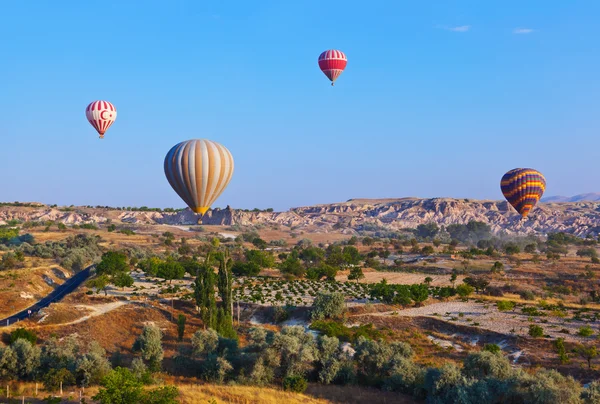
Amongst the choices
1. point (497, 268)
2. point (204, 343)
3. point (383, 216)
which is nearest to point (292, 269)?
point (497, 268)

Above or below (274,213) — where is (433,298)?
below

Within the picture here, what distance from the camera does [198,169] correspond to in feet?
125

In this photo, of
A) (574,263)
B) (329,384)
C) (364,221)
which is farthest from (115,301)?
(364,221)

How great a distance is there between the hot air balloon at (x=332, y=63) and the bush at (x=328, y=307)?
29.0 m

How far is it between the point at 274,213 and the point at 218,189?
13818cm

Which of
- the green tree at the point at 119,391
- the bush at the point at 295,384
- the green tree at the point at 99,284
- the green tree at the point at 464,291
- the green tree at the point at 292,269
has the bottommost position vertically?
the bush at the point at 295,384

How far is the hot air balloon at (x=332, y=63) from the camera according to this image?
200 ft

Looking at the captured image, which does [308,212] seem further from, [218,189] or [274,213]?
[218,189]

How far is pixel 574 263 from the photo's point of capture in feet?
250

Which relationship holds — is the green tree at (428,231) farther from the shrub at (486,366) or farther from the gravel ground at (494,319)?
the shrub at (486,366)

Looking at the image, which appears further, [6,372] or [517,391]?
[6,372]

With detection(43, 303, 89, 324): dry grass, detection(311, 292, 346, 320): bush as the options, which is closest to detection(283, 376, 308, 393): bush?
detection(311, 292, 346, 320): bush

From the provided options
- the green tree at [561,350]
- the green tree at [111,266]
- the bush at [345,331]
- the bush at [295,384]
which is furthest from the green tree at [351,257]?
the bush at [295,384]

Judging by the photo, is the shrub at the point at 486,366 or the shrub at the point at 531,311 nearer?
the shrub at the point at 486,366
